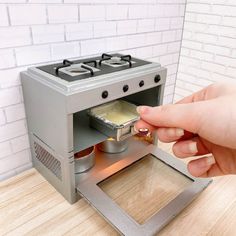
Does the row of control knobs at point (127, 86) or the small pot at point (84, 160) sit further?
the small pot at point (84, 160)

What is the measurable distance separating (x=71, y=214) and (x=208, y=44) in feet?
3.58

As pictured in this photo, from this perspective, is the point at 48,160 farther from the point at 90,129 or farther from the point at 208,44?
the point at 208,44

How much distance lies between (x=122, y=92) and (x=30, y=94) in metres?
0.30

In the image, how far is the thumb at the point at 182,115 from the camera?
1.59 ft

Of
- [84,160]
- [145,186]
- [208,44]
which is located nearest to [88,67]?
[84,160]

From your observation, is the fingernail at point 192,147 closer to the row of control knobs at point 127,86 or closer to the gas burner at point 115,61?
the row of control knobs at point 127,86

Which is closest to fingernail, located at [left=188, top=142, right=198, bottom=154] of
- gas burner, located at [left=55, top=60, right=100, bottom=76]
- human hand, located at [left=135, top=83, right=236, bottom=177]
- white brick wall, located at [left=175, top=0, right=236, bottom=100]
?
human hand, located at [left=135, top=83, right=236, bottom=177]

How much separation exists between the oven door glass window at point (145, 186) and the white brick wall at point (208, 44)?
64cm

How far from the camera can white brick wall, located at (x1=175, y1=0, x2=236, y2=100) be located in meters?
Result: 1.28

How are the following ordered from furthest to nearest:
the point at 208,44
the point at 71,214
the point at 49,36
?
the point at 208,44 < the point at 49,36 < the point at 71,214

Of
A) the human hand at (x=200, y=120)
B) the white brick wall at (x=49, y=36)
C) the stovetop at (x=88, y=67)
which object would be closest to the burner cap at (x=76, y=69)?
the stovetop at (x=88, y=67)

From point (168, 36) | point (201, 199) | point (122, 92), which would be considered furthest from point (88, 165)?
point (168, 36)

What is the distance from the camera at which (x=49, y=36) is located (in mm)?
912

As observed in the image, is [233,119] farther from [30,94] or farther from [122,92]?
[30,94]
